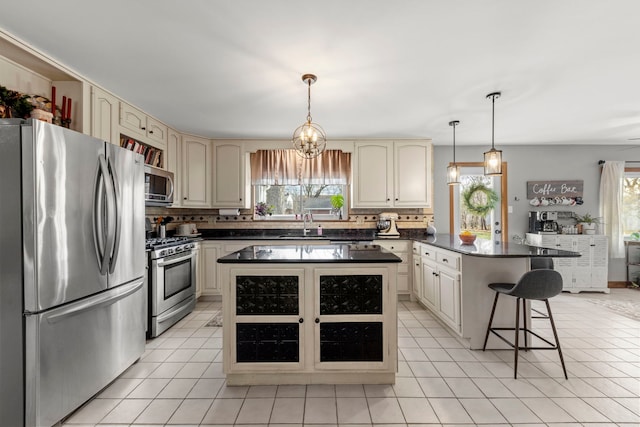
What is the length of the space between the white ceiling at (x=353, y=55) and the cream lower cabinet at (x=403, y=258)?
1699 mm

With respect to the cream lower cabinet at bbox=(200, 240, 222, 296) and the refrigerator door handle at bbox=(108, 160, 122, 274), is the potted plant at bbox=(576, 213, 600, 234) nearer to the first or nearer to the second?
the cream lower cabinet at bbox=(200, 240, 222, 296)

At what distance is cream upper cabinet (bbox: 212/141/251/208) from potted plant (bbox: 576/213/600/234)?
5362mm

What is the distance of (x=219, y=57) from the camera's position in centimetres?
223

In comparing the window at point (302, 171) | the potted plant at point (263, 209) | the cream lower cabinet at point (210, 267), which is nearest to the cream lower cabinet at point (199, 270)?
the cream lower cabinet at point (210, 267)

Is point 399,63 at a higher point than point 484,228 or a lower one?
higher

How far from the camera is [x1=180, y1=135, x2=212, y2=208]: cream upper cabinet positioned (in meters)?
4.23

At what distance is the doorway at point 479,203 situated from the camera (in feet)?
16.1

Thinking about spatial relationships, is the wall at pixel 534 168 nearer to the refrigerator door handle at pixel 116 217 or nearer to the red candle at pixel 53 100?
the refrigerator door handle at pixel 116 217

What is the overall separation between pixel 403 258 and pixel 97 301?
3529mm

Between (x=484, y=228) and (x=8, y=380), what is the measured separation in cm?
563

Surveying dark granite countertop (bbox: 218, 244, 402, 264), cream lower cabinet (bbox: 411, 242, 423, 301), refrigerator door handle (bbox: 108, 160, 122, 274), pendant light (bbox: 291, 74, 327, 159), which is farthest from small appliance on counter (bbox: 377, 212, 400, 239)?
refrigerator door handle (bbox: 108, 160, 122, 274)

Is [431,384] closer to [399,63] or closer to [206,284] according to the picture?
[399,63]

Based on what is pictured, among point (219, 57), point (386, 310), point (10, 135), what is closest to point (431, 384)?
point (386, 310)

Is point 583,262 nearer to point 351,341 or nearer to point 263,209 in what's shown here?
point 351,341
